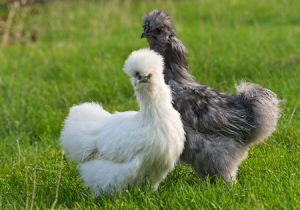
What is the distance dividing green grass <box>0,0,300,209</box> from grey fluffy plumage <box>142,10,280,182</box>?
0.70 feet

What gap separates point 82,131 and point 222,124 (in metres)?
1.21

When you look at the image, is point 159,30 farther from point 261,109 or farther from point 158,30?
point 261,109

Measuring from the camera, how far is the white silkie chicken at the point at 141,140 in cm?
478

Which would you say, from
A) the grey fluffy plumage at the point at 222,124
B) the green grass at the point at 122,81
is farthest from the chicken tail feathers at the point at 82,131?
the grey fluffy plumage at the point at 222,124

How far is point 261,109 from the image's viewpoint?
17.6ft

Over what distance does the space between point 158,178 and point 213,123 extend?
27.7 inches

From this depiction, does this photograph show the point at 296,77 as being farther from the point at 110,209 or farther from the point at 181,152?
the point at 110,209

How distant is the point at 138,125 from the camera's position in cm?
492

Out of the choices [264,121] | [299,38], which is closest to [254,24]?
[299,38]

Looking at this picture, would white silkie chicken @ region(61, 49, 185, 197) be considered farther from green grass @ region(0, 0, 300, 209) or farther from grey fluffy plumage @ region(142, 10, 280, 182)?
grey fluffy plumage @ region(142, 10, 280, 182)

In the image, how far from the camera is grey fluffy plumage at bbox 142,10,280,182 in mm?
5293

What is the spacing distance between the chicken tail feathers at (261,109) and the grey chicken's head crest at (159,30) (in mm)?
964

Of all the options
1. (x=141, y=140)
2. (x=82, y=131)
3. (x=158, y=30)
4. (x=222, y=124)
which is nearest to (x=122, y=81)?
(x=158, y=30)


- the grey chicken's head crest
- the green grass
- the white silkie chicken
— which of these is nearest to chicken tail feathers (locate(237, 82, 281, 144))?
the green grass
